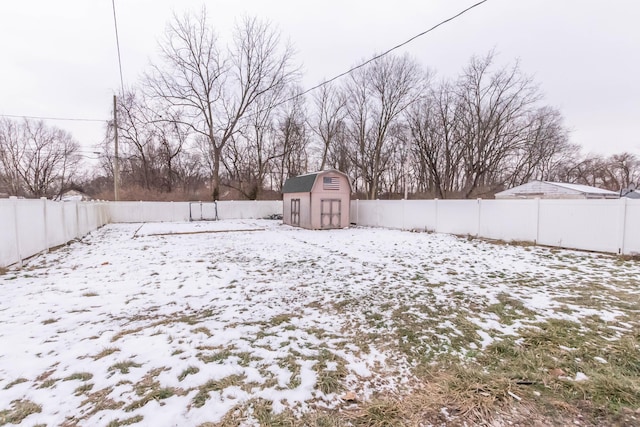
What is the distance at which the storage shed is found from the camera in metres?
14.6

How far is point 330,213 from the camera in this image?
15070 millimetres

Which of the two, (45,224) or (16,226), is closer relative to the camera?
(16,226)

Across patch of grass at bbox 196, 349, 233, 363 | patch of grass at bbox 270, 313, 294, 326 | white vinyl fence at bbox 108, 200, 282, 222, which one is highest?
white vinyl fence at bbox 108, 200, 282, 222

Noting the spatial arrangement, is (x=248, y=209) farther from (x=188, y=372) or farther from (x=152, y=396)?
(x=152, y=396)

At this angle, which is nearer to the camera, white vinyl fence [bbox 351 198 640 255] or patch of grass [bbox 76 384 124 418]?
patch of grass [bbox 76 384 124 418]

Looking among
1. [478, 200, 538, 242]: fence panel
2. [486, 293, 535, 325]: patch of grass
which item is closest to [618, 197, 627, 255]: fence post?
[478, 200, 538, 242]: fence panel

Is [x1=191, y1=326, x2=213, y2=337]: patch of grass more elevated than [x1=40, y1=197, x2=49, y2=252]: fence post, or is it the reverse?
[x1=40, y1=197, x2=49, y2=252]: fence post

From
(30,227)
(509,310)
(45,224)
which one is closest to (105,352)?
(509,310)

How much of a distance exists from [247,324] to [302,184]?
1262 centimetres

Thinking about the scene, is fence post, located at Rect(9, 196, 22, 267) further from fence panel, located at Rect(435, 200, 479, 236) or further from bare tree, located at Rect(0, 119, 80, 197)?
bare tree, located at Rect(0, 119, 80, 197)

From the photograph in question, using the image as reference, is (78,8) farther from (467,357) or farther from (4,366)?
(467,357)

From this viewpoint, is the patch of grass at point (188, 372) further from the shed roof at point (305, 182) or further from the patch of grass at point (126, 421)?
the shed roof at point (305, 182)

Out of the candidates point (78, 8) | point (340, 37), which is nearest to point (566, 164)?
point (340, 37)

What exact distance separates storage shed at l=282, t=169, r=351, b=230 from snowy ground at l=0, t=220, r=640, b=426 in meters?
7.99
